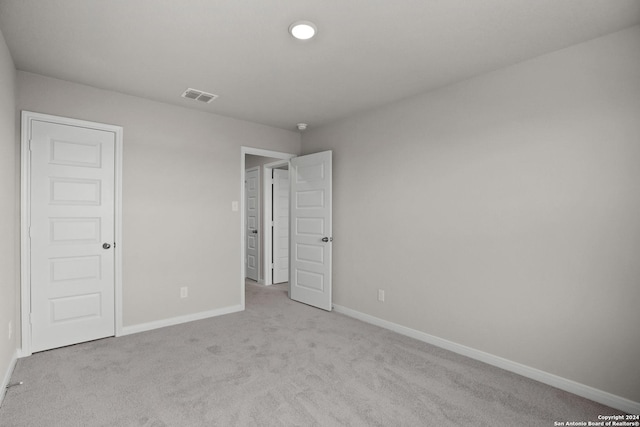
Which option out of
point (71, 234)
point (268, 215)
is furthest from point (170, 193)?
point (268, 215)

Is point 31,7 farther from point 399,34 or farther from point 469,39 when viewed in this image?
point 469,39

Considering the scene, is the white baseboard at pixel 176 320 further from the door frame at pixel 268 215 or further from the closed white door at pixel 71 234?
the door frame at pixel 268 215

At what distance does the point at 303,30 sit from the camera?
2201 mm

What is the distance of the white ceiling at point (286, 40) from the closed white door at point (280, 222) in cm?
268

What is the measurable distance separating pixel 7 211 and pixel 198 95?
1.89 meters

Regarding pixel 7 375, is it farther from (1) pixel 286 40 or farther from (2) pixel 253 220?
(2) pixel 253 220

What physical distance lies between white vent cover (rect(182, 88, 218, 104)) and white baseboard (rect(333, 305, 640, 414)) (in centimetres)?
306

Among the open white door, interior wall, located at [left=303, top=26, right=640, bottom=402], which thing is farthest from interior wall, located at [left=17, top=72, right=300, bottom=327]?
interior wall, located at [left=303, top=26, right=640, bottom=402]

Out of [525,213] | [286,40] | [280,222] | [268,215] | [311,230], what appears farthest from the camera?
[280,222]

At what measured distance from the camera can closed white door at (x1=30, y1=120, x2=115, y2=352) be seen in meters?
3.01

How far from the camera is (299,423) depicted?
2.01 meters

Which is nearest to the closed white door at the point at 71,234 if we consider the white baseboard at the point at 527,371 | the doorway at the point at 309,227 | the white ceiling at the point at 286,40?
the white ceiling at the point at 286,40

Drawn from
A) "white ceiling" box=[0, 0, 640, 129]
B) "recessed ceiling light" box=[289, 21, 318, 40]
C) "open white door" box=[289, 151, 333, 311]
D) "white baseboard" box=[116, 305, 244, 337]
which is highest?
"white ceiling" box=[0, 0, 640, 129]

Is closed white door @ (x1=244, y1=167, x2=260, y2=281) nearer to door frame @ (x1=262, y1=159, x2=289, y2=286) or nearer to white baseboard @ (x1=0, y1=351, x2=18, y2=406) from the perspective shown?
door frame @ (x1=262, y1=159, x2=289, y2=286)
